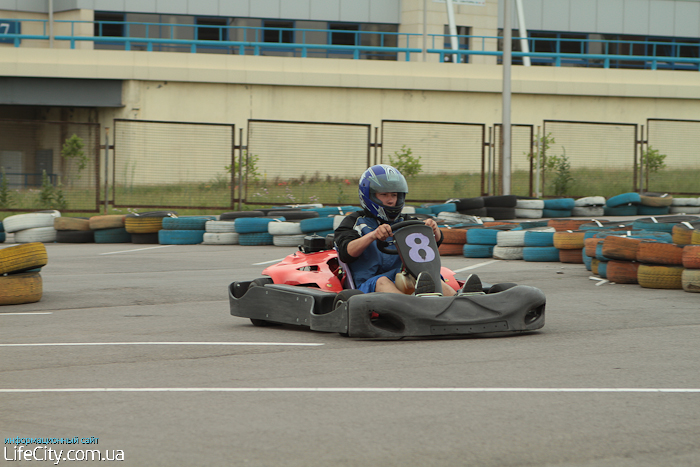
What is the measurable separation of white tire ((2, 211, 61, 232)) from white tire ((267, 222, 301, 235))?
4.45m

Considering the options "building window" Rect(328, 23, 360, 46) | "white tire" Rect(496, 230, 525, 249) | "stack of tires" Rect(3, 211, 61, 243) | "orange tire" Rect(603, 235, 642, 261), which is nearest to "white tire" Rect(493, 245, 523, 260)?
"white tire" Rect(496, 230, 525, 249)

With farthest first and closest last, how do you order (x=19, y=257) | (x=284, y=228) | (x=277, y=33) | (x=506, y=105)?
(x=277, y=33)
(x=506, y=105)
(x=284, y=228)
(x=19, y=257)

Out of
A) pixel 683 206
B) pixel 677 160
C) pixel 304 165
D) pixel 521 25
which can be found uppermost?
pixel 521 25

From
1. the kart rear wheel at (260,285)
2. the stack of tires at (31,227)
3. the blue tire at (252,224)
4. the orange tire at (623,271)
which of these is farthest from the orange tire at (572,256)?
the stack of tires at (31,227)

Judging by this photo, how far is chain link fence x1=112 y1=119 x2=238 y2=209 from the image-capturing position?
20.0 meters

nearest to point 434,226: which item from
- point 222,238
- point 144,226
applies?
point 222,238

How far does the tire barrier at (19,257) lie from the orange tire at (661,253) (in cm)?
611

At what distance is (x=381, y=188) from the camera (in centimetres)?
637

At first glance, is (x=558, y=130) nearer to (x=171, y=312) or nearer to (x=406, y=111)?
(x=406, y=111)

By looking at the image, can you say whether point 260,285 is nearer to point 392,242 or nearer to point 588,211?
point 392,242

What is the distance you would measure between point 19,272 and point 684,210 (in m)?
15.2

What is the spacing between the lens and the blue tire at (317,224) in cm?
1377

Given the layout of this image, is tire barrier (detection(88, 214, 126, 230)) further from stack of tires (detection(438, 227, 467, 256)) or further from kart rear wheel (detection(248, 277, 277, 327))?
kart rear wheel (detection(248, 277, 277, 327))

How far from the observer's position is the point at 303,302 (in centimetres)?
632
